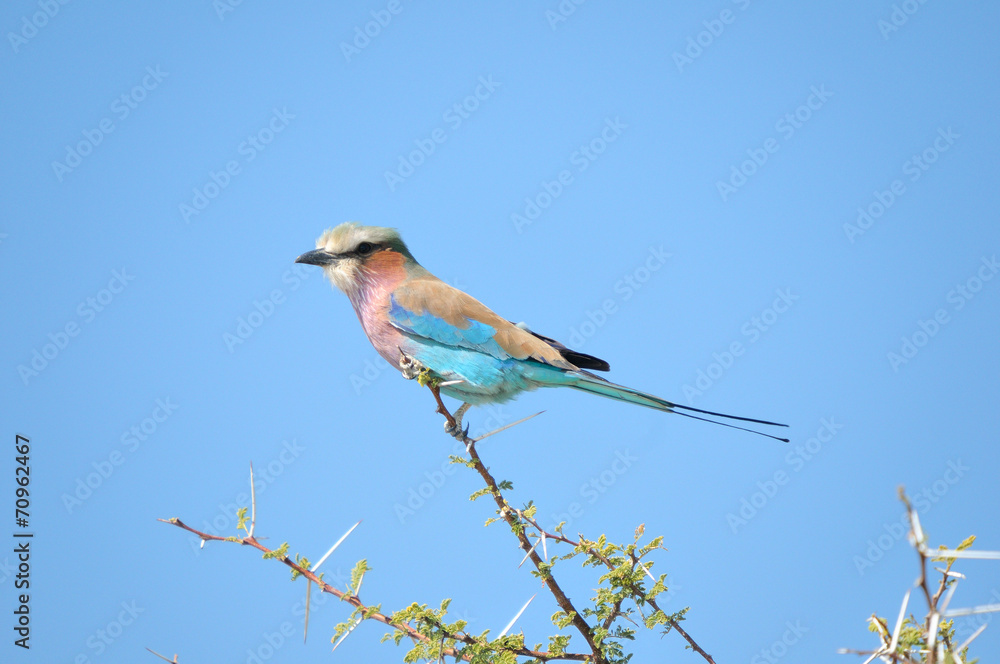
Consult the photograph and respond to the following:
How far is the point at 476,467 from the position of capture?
3107 mm

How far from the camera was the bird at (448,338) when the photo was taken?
4094mm

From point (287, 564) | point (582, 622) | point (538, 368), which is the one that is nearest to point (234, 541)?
point (287, 564)

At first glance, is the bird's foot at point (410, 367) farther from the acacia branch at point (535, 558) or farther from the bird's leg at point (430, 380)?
the acacia branch at point (535, 558)

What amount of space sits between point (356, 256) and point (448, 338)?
79 centimetres

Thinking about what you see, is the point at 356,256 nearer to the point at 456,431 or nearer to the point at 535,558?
the point at 456,431

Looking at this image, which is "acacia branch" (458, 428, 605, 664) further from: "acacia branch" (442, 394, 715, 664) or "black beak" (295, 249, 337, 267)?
"black beak" (295, 249, 337, 267)

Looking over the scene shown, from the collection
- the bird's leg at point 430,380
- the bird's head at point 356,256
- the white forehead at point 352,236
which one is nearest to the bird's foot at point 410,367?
the bird's leg at point 430,380

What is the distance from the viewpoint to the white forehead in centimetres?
454

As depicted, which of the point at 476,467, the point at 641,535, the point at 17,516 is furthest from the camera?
the point at 17,516

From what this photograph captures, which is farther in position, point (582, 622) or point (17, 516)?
point (17, 516)

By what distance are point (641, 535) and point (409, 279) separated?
2.15 meters

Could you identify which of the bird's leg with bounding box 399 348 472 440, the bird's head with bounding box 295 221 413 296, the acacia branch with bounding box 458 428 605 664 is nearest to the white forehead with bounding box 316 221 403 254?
the bird's head with bounding box 295 221 413 296

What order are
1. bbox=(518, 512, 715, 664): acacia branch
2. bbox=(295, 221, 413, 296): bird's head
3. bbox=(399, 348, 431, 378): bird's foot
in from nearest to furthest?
1. bbox=(518, 512, 715, 664): acacia branch
2. bbox=(399, 348, 431, 378): bird's foot
3. bbox=(295, 221, 413, 296): bird's head

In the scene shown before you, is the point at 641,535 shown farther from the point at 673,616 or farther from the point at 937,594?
the point at 937,594
